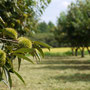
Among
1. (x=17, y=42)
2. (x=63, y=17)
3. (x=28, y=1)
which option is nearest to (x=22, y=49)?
(x=17, y=42)

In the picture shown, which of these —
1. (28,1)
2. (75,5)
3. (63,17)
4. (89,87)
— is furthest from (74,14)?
(28,1)

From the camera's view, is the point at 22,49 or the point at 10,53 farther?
the point at 10,53

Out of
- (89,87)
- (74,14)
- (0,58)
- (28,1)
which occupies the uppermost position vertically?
(74,14)

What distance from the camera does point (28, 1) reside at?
3.90 metres

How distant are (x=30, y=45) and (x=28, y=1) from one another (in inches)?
113

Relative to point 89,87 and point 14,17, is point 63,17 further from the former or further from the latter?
point 14,17

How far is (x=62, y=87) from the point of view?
5.67m

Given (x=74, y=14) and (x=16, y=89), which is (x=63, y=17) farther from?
(x=16, y=89)

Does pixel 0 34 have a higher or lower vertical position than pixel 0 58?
higher

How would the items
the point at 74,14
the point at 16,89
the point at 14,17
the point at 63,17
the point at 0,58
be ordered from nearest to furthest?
the point at 0,58 < the point at 14,17 < the point at 16,89 < the point at 74,14 < the point at 63,17

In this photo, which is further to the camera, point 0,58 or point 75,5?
point 75,5

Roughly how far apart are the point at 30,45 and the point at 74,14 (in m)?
14.8

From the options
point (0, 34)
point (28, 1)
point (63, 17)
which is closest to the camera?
point (0, 34)

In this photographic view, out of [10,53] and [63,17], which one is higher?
[63,17]
